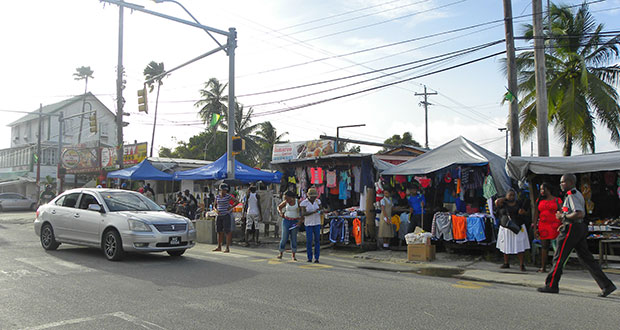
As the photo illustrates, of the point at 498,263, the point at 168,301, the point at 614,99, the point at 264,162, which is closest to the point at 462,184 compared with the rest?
the point at 498,263

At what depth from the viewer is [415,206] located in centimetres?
1347

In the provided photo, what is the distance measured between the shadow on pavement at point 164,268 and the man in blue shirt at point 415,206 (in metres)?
5.67

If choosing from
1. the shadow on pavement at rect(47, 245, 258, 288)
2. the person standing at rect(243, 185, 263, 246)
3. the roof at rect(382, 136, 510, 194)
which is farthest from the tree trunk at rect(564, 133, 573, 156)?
the shadow on pavement at rect(47, 245, 258, 288)

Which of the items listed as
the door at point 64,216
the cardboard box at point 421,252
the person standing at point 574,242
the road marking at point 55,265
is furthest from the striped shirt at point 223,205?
the person standing at point 574,242

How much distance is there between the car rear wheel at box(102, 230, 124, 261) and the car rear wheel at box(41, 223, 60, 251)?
2150 millimetres

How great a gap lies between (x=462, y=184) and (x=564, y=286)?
4955mm

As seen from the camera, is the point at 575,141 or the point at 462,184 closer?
the point at 462,184

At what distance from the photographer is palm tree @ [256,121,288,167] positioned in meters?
49.9

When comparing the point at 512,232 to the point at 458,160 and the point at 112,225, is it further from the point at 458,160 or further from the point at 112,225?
the point at 112,225

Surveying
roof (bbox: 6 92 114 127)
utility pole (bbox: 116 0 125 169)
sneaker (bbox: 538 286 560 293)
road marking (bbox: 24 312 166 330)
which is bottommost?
sneaker (bbox: 538 286 560 293)

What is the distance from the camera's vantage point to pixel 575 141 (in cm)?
2208

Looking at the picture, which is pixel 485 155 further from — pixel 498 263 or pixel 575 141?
pixel 575 141

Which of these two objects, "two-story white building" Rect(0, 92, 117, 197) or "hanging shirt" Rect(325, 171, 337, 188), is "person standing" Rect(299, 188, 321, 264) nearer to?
"hanging shirt" Rect(325, 171, 337, 188)

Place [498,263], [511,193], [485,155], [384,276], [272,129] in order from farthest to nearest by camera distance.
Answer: [272,129], [485,155], [498,263], [511,193], [384,276]
